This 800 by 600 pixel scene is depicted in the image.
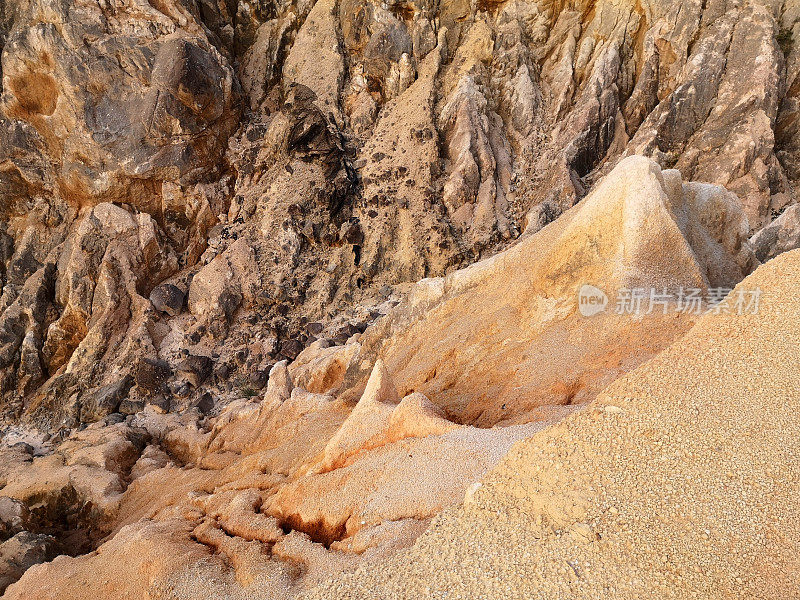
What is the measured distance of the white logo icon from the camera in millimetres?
7016

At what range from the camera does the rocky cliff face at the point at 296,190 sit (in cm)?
966

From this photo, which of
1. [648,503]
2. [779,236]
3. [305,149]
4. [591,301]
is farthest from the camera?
[305,149]

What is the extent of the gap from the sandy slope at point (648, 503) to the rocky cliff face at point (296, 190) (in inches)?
166

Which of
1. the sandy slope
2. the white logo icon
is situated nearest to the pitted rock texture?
the white logo icon

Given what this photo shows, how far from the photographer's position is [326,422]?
27.3 feet

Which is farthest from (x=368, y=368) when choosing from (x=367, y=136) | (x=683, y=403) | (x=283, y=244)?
(x=367, y=136)

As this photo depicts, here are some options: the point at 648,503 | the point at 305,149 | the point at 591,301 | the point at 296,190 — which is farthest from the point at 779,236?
the point at 305,149

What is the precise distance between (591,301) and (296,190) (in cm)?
1363

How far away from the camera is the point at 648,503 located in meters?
3.11

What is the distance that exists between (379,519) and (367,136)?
17805 mm

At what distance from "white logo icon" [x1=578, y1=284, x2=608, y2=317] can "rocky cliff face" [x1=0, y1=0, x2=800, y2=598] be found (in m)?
0.83

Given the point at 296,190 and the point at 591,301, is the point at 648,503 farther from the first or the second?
the point at 296,190

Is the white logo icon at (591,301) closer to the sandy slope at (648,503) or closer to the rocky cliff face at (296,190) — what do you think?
the rocky cliff face at (296,190)

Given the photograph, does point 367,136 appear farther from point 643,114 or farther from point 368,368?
point 368,368
